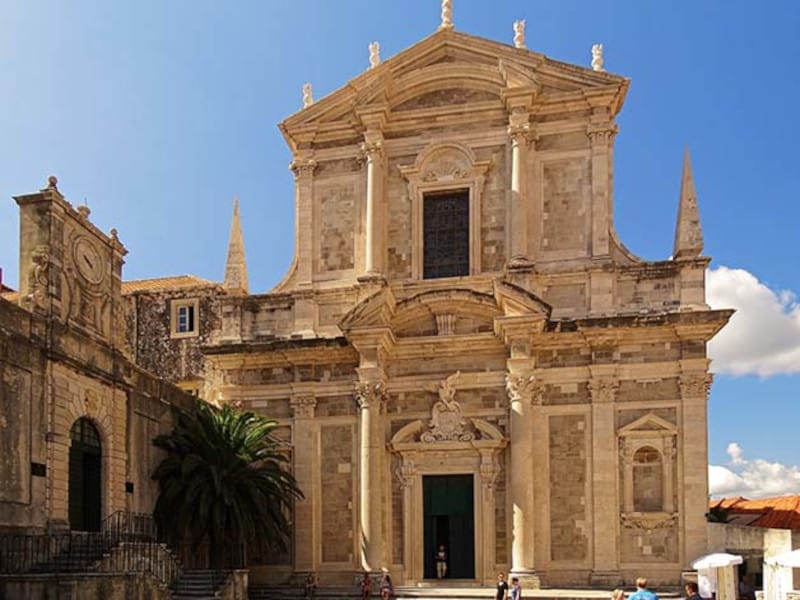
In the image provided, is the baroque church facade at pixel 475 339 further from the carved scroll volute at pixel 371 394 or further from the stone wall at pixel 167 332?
the stone wall at pixel 167 332

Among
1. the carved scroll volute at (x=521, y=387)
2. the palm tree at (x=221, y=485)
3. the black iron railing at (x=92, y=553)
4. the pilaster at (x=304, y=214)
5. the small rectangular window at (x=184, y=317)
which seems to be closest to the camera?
the black iron railing at (x=92, y=553)

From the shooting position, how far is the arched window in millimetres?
24319

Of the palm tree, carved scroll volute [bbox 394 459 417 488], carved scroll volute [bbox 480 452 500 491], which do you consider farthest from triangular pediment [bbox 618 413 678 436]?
the palm tree

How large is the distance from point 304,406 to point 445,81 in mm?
9487

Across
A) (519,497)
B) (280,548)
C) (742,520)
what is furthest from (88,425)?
(742,520)

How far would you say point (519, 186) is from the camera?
25953 millimetres

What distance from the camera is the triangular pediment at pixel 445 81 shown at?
86.6 ft

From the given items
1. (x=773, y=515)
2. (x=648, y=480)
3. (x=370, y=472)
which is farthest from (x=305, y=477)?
(x=773, y=515)

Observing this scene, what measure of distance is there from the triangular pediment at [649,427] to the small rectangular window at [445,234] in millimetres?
5842

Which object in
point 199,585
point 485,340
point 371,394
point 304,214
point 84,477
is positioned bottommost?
point 199,585

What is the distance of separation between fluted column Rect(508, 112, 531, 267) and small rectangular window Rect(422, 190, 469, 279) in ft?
4.99

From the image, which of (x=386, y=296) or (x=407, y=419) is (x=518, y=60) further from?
(x=407, y=419)

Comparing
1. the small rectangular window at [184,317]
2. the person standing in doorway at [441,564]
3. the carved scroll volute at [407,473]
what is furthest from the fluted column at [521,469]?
the small rectangular window at [184,317]

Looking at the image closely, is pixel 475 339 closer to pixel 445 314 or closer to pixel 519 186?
pixel 445 314
